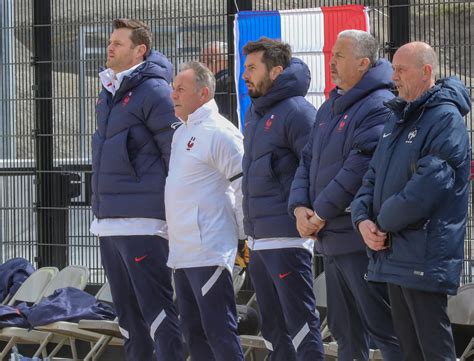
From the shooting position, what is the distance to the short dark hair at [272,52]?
Result: 658cm

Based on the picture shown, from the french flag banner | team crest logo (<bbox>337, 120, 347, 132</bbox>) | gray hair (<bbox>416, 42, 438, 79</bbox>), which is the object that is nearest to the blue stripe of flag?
the french flag banner

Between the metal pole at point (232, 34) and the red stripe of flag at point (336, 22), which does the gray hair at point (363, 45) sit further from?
the metal pole at point (232, 34)

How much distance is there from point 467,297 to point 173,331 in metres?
1.93

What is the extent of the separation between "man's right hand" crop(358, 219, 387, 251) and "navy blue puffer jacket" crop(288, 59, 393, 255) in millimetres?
421

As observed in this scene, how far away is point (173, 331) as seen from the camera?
686cm

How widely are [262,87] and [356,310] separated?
1.55 m

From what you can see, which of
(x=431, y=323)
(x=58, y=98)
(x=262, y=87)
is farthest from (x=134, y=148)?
(x=58, y=98)

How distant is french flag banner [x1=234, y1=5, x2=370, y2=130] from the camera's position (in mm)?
8352

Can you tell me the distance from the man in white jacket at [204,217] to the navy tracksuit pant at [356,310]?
834mm

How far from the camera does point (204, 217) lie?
656 centimetres

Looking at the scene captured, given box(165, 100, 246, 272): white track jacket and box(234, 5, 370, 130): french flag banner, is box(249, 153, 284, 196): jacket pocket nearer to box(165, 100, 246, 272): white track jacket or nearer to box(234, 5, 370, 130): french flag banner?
box(165, 100, 246, 272): white track jacket

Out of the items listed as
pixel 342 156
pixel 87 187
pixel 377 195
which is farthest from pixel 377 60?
pixel 87 187

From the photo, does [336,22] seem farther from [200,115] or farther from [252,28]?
[200,115]

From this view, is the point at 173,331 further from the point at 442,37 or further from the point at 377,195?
the point at 442,37
